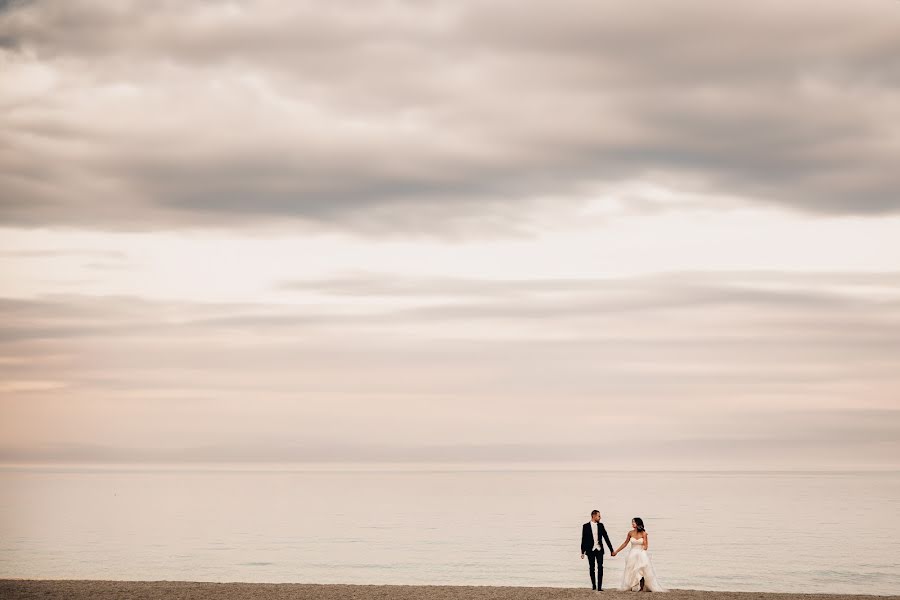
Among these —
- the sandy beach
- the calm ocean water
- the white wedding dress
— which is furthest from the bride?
the calm ocean water

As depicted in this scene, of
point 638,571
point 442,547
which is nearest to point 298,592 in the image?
point 638,571

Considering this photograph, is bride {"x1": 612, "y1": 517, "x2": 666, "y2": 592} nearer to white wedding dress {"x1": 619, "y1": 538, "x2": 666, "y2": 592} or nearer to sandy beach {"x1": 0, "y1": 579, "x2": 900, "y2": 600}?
white wedding dress {"x1": 619, "y1": 538, "x2": 666, "y2": 592}

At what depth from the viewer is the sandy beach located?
29891mm

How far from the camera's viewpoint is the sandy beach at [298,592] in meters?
29.9

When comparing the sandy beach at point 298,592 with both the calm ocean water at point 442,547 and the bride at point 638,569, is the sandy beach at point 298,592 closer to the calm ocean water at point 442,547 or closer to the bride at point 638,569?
the bride at point 638,569

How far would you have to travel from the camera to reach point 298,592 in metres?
31.3

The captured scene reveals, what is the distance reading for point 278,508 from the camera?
117 m

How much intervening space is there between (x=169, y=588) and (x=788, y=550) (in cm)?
4167

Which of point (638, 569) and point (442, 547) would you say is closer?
point (638, 569)

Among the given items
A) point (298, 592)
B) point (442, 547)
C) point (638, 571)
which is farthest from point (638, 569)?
point (442, 547)

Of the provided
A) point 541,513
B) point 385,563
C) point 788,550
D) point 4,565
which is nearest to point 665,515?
point 541,513

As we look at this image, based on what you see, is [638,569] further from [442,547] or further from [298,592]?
[442,547]

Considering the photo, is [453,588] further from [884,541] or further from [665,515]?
[665,515]

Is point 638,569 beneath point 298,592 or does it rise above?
above
